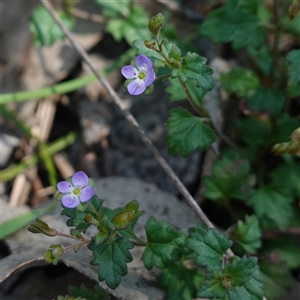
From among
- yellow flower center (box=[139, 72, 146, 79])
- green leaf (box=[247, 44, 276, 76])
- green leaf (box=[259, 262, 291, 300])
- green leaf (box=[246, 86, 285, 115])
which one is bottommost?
green leaf (box=[259, 262, 291, 300])

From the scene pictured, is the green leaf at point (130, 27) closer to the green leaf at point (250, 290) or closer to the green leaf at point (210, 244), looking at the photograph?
the green leaf at point (210, 244)


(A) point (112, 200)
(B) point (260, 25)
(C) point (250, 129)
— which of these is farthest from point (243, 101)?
(A) point (112, 200)

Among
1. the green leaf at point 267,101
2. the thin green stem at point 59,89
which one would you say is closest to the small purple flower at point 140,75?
the green leaf at point 267,101

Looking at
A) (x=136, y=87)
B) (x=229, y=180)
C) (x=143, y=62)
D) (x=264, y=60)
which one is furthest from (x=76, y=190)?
(x=264, y=60)

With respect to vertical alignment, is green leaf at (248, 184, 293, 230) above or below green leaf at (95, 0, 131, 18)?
below

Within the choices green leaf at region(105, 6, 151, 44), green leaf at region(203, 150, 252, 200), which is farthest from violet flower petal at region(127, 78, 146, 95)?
green leaf at region(105, 6, 151, 44)

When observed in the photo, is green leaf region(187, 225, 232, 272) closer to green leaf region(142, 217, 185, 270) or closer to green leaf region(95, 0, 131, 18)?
green leaf region(142, 217, 185, 270)

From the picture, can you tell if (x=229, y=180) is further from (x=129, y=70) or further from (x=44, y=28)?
(x=44, y=28)
